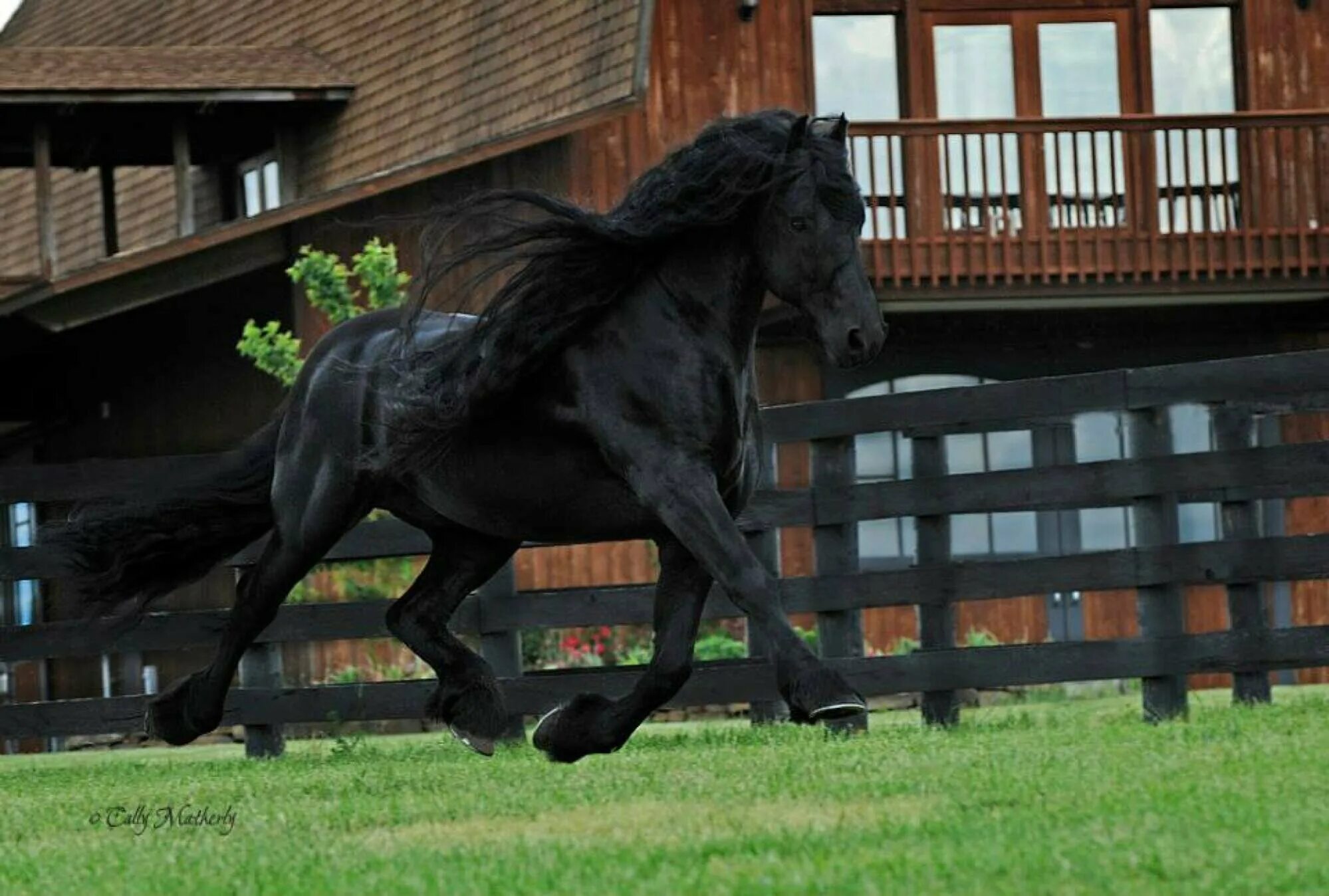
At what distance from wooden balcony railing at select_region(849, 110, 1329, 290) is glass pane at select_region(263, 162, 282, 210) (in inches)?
237

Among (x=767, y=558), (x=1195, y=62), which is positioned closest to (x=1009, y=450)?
(x=1195, y=62)

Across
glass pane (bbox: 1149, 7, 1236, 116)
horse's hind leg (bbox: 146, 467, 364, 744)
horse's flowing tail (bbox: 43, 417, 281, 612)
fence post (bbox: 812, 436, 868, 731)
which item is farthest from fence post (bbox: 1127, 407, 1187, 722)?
glass pane (bbox: 1149, 7, 1236, 116)

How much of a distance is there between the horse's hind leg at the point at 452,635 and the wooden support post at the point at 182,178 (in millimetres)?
11444

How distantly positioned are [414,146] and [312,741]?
7.89m

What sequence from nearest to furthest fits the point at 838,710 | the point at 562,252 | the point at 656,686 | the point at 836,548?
the point at 838,710, the point at 656,686, the point at 562,252, the point at 836,548

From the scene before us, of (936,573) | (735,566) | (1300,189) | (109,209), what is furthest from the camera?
(109,209)

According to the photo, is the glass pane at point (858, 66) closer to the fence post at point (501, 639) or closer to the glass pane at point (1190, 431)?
the glass pane at point (1190, 431)

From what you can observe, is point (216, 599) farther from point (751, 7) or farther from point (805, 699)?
point (805, 699)

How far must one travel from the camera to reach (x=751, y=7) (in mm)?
18797

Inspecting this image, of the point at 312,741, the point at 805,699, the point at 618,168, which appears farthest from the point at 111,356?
the point at 805,699

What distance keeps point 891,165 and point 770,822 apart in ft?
40.9

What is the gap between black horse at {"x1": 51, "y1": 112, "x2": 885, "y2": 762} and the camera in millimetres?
7094

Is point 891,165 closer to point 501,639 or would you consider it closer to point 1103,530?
point 1103,530

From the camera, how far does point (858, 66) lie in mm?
19484
